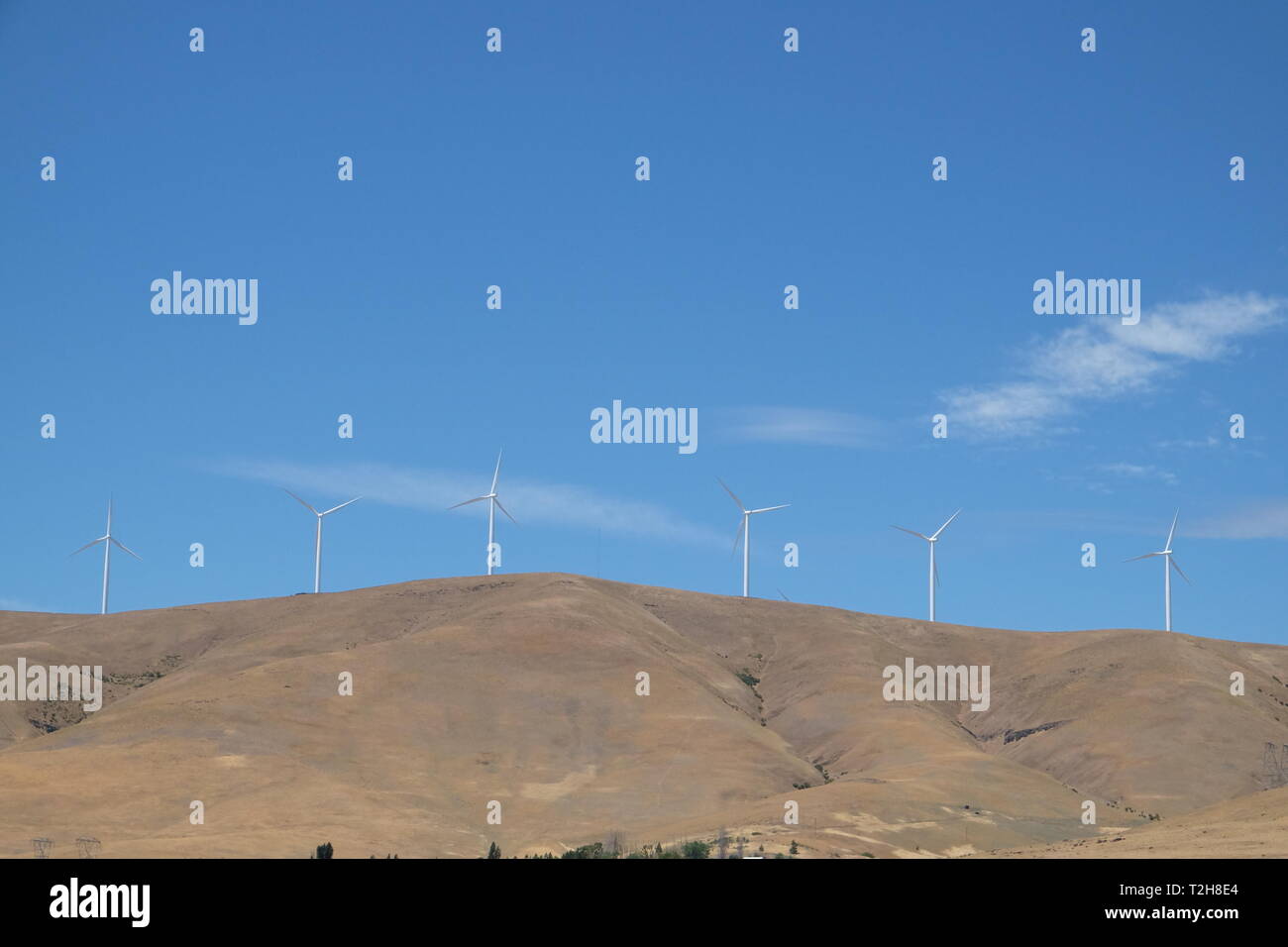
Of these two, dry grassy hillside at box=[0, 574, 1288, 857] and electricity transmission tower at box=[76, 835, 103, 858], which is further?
dry grassy hillside at box=[0, 574, 1288, 857]

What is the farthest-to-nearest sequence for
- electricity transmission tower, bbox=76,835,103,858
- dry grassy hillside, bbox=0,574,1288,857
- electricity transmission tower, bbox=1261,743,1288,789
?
electricity transmission tower, bbox=1261,743,1288,789 → dry grassy hillside, bbox=0,574,1288,857 → electricity transmission tower, bbox=76,835,103,858

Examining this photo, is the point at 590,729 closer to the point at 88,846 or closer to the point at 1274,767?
the point at 88,846

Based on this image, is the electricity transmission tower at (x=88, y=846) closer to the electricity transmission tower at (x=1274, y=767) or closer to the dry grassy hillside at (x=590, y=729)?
the dry grassy hillside at (x=590, y=729)

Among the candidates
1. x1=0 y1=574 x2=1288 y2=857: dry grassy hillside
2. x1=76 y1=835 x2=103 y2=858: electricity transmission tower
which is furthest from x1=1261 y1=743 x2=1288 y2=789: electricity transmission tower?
x1=76 y1=835 x2=103 y2=858: electricity transmission tower

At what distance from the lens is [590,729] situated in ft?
346

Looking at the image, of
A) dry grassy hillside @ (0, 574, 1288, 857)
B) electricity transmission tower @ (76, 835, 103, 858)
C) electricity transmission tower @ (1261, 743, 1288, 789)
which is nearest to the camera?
electricity transmission tower @ (76, 835, 103, 858)

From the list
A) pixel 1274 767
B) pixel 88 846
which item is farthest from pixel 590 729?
pixel 1274 767

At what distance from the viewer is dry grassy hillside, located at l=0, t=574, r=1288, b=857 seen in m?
78.8

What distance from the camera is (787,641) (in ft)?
479

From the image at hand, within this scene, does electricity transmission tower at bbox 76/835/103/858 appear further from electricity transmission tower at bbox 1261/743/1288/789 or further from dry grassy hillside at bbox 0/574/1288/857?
electricity transmission tower at bbox 1261/743/1288/789

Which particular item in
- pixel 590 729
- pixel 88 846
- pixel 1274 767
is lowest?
pixel 88 846
